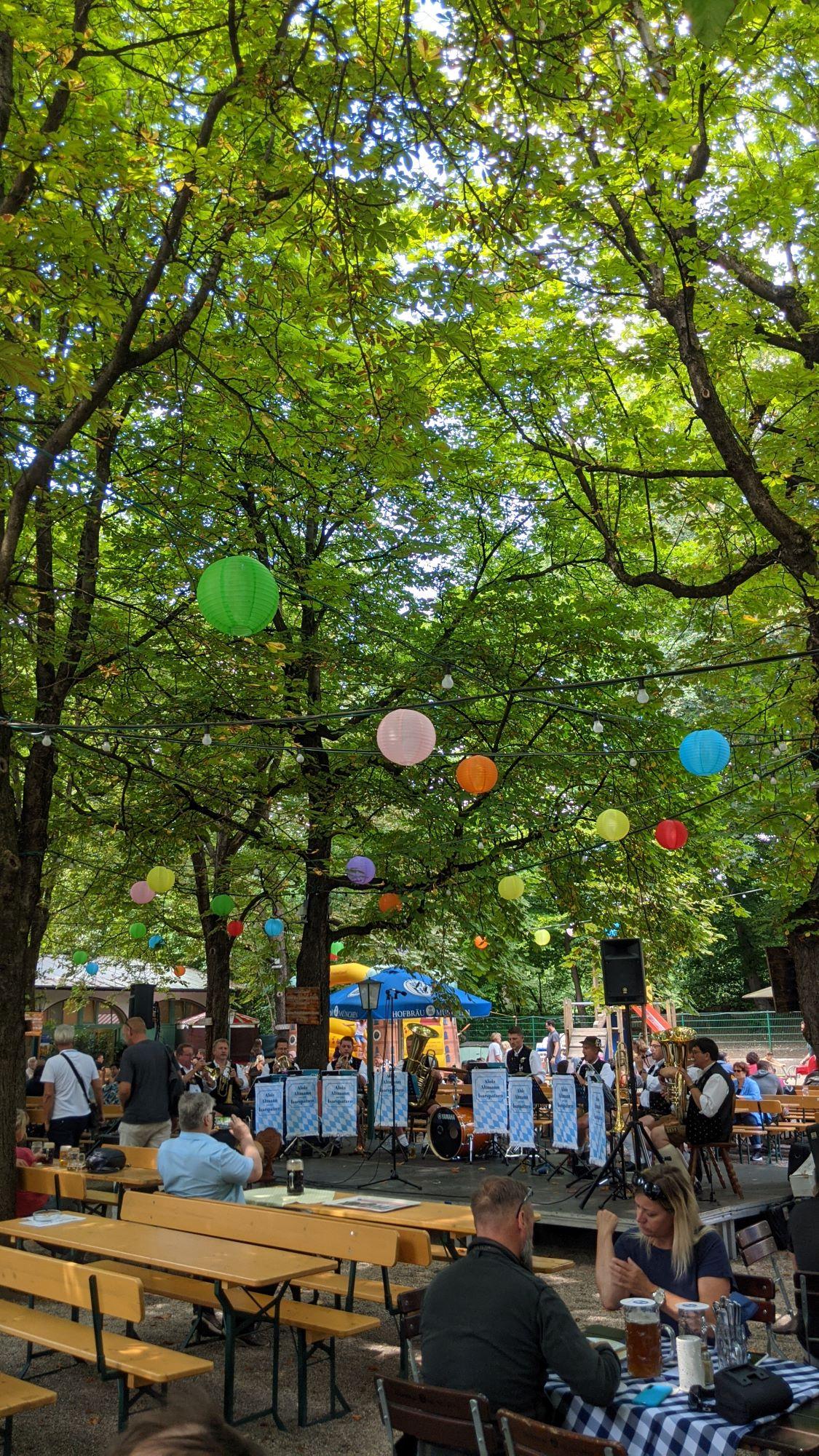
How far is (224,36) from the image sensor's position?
7105 mm

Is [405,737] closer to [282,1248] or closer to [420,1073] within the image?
[282,1248]

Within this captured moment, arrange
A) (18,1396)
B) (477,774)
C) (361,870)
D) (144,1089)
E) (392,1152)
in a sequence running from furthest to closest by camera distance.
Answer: (392,1152) < (361,870) < (144,1089) < (477,774) < (18,1396)

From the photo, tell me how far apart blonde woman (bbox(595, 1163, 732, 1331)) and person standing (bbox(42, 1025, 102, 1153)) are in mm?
6757

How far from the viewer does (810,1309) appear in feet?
17.0

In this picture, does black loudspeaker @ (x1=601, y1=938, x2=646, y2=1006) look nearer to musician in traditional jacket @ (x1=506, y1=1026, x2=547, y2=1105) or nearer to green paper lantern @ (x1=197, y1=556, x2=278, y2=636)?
musician in traditional jacket @ (x1=506, y1=1026, x2=547, y2=1105)

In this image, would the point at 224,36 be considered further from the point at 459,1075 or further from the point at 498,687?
the point at 459,1075

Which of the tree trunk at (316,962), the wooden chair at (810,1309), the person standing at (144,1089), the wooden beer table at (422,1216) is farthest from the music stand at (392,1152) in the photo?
the wooden chair at (810,1309)

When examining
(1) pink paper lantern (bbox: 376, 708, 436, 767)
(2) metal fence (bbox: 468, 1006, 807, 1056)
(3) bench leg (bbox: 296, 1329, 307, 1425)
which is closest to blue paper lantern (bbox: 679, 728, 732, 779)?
(1) pink paper lantern (bbox: 376, 708, 436, 767)

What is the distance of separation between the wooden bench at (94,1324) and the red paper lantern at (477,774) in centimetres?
488

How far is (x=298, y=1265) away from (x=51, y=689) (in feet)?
19.1

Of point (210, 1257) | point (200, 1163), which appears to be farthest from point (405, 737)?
point (210, 1257)

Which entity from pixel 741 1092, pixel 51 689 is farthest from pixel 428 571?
pixel 741 1092

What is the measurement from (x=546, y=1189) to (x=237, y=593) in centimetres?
822

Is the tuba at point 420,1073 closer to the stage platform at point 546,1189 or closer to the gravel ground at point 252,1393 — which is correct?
the stage platform at point 546,1189
